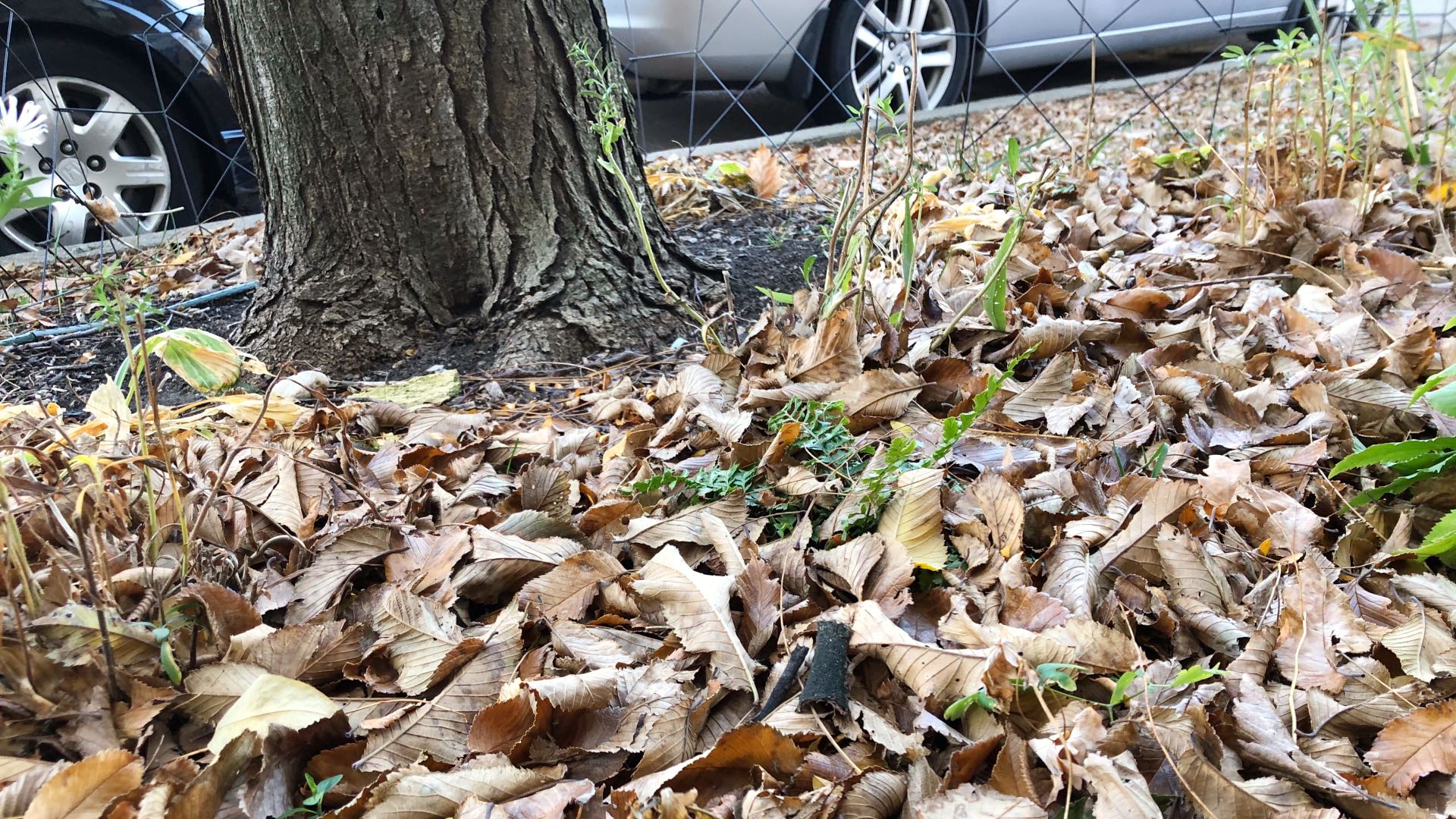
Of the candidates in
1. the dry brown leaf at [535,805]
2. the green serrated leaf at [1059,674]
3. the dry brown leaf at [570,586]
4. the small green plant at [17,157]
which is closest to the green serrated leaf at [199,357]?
the small green plant at [17,157]

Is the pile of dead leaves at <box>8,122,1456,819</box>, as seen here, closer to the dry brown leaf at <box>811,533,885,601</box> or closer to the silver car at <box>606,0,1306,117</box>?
the dry brown leaf at <box>811,533,885,601</box>

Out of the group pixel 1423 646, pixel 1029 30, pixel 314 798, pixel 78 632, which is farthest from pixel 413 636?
pixel 1029 30

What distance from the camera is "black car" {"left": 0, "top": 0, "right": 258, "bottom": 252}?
3.27 metres

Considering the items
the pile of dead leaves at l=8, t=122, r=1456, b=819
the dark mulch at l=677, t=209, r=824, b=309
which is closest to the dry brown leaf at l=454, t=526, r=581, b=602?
the pile of dead leaves at l=8, t=122, r=1456, b=819

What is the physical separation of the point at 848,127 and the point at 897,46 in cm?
43

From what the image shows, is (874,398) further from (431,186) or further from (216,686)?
(431,186)

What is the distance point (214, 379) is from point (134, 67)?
2.72 meters

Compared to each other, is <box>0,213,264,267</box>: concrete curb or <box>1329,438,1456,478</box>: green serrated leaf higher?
<box>0,213,264,267</box>: concrete curb

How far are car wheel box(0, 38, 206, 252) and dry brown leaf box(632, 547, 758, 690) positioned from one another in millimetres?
2799

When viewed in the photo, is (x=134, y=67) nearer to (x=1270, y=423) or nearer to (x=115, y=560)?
(x=115, y=560)

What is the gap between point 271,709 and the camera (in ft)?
3.42

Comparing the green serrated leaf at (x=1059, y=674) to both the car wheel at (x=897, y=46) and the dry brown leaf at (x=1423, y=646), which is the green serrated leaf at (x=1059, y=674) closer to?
the dry brown leaf at (x=1423, y=646)

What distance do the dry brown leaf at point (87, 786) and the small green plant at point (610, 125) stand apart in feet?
4.12

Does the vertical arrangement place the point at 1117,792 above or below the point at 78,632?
below
